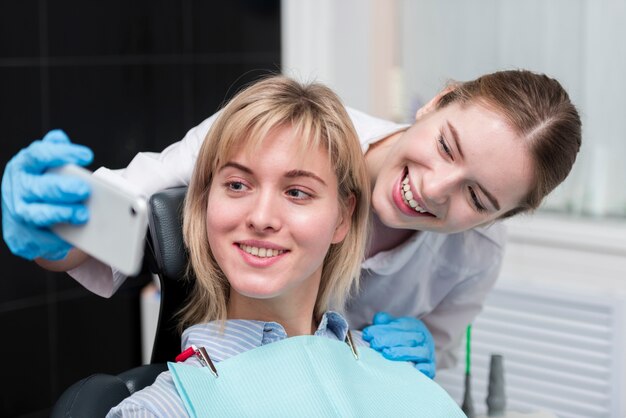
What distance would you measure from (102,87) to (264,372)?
70.8 inches

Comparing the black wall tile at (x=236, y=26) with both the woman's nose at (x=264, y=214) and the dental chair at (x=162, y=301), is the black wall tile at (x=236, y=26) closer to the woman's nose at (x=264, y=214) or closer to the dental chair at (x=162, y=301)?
the dental chair at (x=162, y=301)

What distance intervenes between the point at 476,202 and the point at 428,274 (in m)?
0.33

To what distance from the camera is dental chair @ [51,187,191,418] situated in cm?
145

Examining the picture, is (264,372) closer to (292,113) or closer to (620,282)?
(292,113)

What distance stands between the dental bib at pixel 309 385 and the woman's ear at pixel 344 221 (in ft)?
0.59

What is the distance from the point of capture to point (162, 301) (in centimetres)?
162

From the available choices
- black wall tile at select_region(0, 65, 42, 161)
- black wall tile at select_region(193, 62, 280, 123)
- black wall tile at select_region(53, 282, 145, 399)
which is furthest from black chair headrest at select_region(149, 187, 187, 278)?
black wall tile at select_region(193, 62, 280, 123)

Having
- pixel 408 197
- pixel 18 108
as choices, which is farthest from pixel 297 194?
pixel 18 108

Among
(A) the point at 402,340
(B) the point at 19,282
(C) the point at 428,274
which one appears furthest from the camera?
(B) the point at 19,282

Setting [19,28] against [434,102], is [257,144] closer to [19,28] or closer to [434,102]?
[434,102]

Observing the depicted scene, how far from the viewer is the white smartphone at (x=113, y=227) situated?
3.41 ft

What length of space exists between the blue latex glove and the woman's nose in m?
0.28

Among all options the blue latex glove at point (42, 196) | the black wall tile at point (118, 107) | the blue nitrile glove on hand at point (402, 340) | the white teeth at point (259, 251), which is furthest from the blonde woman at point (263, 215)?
the black wall tile at point (118, 107)

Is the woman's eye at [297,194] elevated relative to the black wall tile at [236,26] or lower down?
lower down
